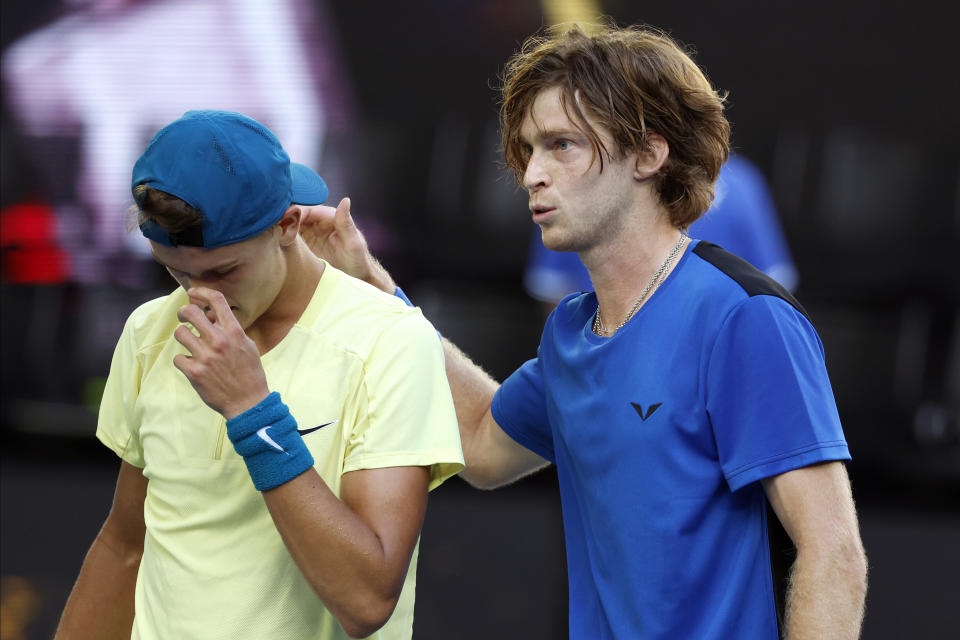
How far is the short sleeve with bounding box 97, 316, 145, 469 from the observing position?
69.5 inches

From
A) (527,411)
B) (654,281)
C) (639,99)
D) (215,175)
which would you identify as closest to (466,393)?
(527,411)

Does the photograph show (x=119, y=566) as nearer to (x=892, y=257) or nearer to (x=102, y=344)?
(x=102, y=344)

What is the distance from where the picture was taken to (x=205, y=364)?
152 centimetres

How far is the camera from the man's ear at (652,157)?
177 centimetres

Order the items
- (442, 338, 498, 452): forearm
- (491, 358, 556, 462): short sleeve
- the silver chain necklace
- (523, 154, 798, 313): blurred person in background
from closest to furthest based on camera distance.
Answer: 1. the silver chain necklace
2. (491, 358, 556, 462): short sleeve
3. (442, 338, 498, 452): forearm
4. (523, 154, 798, 313): blurred person in background

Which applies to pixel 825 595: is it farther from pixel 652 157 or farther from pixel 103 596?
pixel 103 596

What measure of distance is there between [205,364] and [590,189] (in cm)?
61

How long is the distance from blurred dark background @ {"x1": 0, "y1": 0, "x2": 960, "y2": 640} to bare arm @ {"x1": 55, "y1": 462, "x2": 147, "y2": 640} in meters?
2.63

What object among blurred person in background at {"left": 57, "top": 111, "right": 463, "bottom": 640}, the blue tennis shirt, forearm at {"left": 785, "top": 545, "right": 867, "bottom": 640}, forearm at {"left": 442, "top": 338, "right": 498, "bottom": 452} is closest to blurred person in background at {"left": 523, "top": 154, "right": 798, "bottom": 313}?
forearm at {"left": 442, "top": 338, "right": 498, "bottom": 452}

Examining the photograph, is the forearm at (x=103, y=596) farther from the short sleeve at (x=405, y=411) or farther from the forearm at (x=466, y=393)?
the forearm at (x=466, y=393)

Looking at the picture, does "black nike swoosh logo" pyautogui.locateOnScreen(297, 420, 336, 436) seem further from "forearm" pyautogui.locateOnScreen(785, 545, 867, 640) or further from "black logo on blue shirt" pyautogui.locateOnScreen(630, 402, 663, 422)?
"forearm" pyautogui.locateOnScreen(785, 545, 867, 640)

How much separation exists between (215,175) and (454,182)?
11.4ft

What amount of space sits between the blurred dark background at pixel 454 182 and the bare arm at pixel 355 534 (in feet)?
9.57

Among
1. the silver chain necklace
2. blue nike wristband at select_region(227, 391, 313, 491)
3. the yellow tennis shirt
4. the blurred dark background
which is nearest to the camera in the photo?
blue nike wristband at select_region(227, 391, 313, 491)
